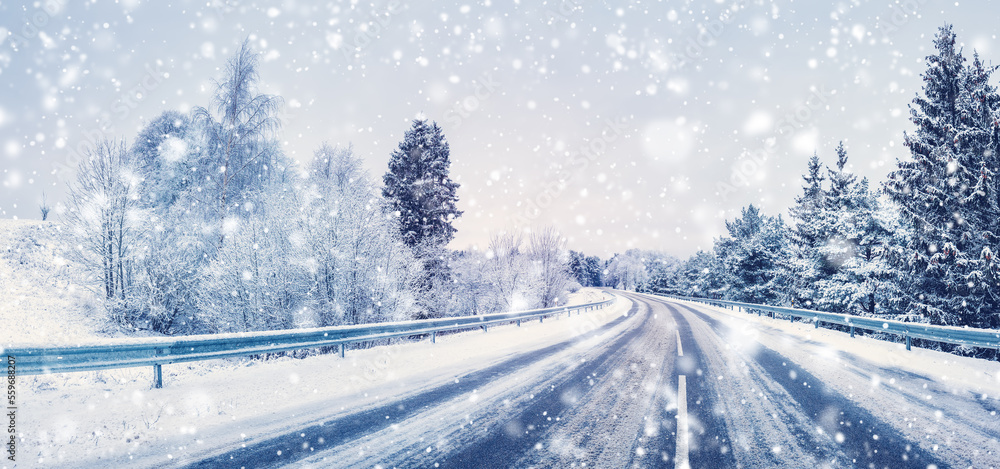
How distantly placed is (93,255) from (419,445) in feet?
53.5

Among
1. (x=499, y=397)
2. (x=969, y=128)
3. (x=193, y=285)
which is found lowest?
(x=499, y=397)

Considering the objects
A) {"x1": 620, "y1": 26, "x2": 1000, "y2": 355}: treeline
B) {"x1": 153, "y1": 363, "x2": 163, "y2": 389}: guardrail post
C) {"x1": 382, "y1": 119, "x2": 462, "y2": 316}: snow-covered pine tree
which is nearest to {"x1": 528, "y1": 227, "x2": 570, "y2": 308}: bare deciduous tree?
{"x1": 382, "y1": 119, "x2": 462, "y2": 316}: snow-covered pine tree

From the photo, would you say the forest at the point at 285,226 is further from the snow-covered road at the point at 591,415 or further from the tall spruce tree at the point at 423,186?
the snow-covered road at the point at 591,415

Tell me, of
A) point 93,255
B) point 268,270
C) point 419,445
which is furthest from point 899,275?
point 93,255

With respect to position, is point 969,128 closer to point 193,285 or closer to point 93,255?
point 193,285

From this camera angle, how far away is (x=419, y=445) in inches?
158

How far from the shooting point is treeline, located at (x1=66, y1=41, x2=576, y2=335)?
14.1m

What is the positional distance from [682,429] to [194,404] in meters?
6.13

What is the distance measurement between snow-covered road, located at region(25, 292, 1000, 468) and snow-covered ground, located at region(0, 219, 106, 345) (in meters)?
11.5

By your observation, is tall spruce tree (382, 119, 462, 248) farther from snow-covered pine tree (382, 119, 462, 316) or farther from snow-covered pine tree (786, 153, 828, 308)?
snow-covered pine tree (786, 153, 828, 308)

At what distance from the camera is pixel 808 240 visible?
3114 centimetres

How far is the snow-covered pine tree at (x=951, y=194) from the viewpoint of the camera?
15.9 m

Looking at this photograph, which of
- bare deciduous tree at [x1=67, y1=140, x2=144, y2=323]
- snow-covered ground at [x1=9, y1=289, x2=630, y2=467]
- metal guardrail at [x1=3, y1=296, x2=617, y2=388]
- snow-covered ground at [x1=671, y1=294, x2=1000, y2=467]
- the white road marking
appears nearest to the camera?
→ the white road marking

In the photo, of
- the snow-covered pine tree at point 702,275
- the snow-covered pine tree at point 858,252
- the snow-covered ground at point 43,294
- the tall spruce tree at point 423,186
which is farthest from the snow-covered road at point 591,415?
the snow-covered pine tree at point 702,275
